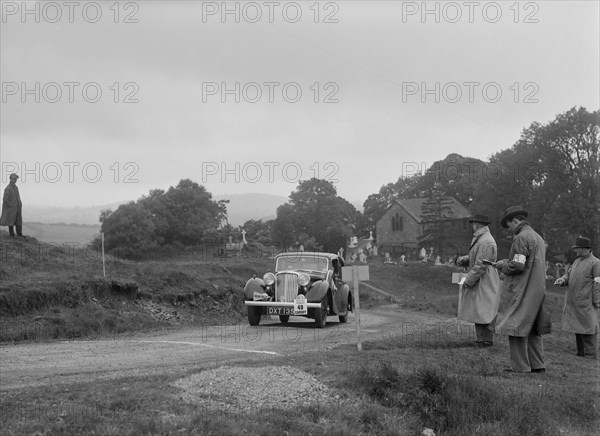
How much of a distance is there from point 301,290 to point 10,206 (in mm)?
9327

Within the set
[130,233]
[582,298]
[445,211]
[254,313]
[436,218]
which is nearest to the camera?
[582,298]

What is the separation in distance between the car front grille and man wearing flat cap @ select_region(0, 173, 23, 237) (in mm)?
8554

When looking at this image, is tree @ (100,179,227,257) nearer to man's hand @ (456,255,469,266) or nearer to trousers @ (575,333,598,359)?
trousers @ (575,333,598,359)

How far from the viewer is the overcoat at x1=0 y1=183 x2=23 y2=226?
19672mm

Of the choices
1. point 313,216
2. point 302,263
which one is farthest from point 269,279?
point 313,216

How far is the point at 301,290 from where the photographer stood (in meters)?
16.4

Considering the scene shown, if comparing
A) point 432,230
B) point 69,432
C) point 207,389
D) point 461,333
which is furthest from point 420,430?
point 432,230

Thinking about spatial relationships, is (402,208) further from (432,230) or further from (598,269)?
(598,269)

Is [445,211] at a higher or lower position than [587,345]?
higher

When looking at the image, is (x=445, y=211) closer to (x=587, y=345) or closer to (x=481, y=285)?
(x=587, y=345)

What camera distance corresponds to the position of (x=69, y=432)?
18.1 feet

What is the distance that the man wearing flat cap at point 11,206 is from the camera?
1966 cm

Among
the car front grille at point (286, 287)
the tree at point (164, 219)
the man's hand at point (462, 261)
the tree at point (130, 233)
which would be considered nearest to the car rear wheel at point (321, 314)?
the car front grille at point (286, 287)

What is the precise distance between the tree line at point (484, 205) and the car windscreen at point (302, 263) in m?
28.7
